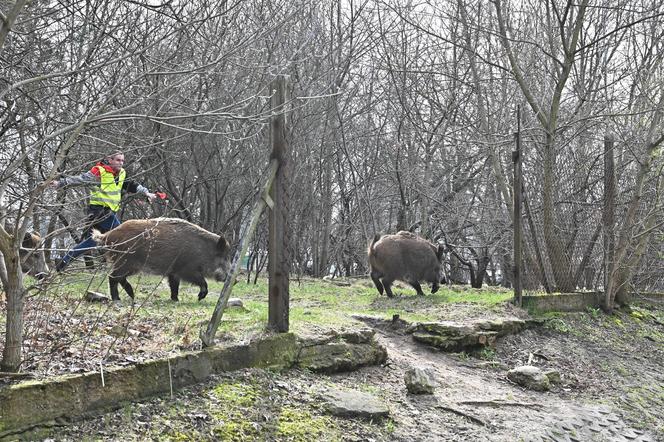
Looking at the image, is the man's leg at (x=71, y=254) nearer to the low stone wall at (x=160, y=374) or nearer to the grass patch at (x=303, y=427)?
the low stone wall at (x=160, y=374)

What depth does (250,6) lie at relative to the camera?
12.7m

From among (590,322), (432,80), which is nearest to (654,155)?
(590,322)

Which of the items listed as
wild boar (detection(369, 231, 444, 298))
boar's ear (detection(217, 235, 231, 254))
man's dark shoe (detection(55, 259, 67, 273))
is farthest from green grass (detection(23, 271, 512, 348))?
boar's ear (detection(217, 235, 231, 254))

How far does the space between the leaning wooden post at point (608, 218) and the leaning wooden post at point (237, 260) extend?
721 centimetres

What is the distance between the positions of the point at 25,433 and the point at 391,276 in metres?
8.18

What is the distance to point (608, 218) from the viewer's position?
36.0ft

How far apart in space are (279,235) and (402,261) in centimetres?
580

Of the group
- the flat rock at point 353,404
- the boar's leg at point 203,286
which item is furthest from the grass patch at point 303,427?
the boar's leg at point 203,286

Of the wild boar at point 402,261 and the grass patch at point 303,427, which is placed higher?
the wild boar at point 402,261

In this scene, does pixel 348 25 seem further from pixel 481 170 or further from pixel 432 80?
pixel 481 170

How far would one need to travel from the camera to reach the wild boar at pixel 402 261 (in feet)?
37.5

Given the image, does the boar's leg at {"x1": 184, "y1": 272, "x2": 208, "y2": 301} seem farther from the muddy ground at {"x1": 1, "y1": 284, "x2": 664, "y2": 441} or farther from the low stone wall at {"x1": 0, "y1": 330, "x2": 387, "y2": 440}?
the low stone wall at {"x1": 0, "y1": 330, "x2": 387, "y2": 440}

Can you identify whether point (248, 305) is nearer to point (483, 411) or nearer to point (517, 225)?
point (483, 411)

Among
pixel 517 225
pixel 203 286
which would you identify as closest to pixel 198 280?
pixel 203 286
